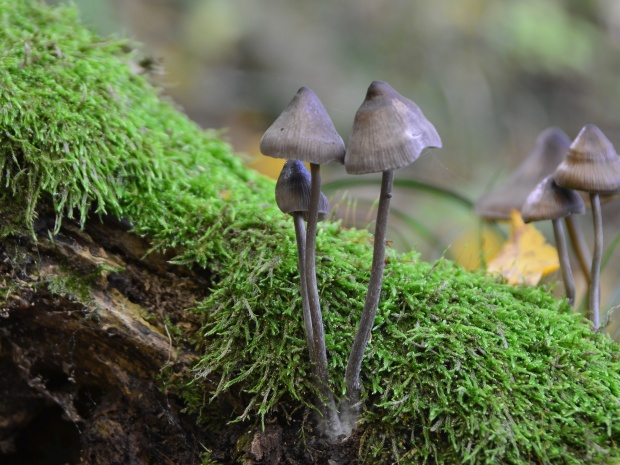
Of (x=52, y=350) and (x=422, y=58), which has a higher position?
(x=422, y=58)

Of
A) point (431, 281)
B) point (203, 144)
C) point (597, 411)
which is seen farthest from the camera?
point (203, 144)

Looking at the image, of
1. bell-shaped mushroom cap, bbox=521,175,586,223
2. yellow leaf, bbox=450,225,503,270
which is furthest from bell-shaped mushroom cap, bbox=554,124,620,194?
yellow leaf, bbox=450,225,503,270

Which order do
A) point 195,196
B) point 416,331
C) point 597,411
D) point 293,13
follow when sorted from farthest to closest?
point 293,13, point 195,196, point 416,331, point 597,411

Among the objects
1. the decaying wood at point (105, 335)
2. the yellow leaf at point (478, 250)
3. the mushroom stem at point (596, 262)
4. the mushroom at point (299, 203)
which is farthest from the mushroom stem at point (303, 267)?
the mushroom stem at point (596, 262)

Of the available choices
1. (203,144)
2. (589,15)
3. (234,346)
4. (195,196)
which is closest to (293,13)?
(589,15)

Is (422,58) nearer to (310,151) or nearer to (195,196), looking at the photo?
(195,196)

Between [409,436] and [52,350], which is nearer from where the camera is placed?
[409,436]

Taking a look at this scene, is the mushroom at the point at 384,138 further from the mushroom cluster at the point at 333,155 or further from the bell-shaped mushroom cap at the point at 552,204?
the bell-shaped mushroom cap at the point at 552,204

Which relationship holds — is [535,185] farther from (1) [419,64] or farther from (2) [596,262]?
(1) [419,64]
